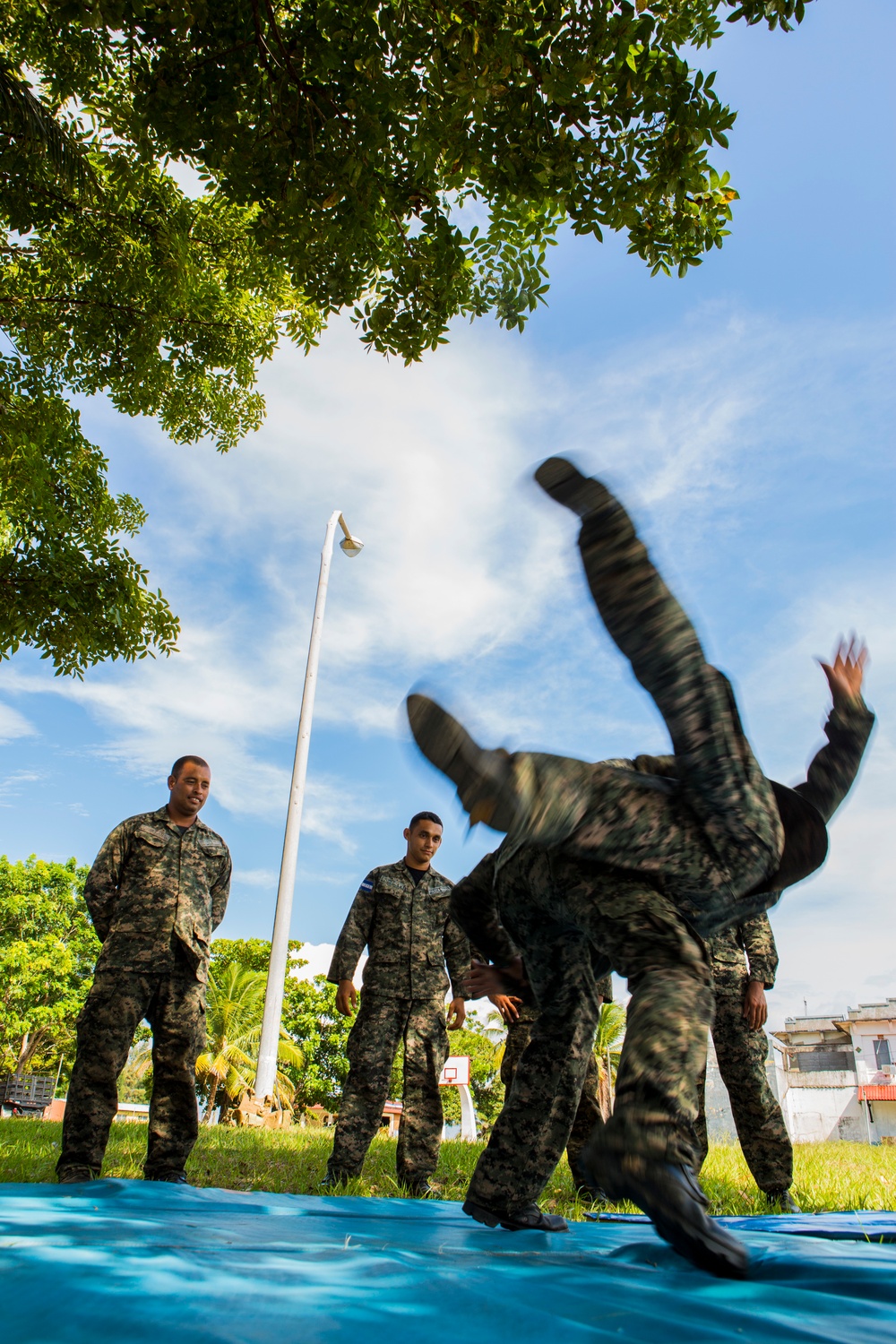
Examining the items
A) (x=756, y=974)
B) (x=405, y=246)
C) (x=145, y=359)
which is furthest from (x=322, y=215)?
(x=756, y=974)

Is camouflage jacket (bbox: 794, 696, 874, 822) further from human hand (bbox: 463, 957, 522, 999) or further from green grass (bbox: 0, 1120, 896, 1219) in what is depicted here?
green grass (bbox: 0, 1120, 896, 1219)

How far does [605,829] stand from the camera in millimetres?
2027

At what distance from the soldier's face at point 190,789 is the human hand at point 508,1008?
202 cm

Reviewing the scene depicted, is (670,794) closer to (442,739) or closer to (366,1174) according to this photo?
(442,739)

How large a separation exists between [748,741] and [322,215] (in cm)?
428

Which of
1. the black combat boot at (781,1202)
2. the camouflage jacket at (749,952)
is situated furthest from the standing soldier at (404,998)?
the black combat boot at (781,1202)

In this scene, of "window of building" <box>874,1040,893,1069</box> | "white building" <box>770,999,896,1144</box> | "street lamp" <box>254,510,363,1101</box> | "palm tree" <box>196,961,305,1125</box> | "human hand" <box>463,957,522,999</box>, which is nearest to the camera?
"human hand" <box>463,957,522,999</box>

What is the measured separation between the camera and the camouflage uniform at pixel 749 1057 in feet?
12.5

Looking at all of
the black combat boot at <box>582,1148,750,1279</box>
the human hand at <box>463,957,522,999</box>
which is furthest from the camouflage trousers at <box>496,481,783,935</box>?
the human hand at <box>463,957,522,999</box>

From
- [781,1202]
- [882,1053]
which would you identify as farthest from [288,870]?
[882,1053]

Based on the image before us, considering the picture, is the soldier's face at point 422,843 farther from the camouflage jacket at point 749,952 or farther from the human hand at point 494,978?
the human hand at point 494,978

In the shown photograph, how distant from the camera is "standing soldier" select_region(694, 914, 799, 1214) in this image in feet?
12.5

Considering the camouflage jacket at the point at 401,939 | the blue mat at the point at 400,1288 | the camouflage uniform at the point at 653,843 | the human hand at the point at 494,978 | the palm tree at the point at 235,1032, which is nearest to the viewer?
the blue mat at the point at 400,1288

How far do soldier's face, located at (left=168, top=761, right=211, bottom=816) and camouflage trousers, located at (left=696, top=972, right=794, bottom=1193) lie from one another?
2985 mm
